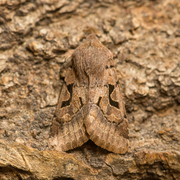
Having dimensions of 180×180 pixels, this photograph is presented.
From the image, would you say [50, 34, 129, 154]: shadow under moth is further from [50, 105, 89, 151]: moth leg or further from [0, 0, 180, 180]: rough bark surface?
[0, 0, 180, 180]: rough bark surface

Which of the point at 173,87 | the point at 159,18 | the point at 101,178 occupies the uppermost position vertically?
the point at 159,18

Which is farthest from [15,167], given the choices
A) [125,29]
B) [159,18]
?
[159,18]

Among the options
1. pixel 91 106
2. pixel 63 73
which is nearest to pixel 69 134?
pixel 91 106

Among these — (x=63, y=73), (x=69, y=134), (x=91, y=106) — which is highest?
(x=63, y=73)

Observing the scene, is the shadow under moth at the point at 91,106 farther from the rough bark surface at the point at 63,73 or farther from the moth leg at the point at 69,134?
the rough bark surface at the point at 63,73

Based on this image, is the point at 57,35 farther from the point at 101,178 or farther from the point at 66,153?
the point at 101,178

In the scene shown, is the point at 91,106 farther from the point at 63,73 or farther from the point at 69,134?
the point at 63,73

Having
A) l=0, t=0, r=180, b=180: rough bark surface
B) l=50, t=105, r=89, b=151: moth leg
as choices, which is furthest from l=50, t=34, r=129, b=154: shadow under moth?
l=0, t=0, r=180, b=180: rough bark surface
